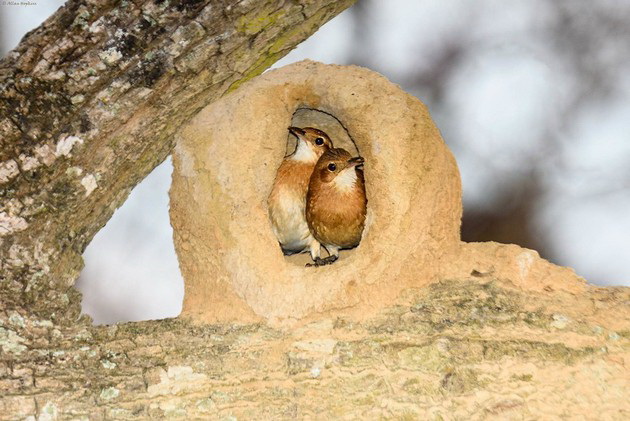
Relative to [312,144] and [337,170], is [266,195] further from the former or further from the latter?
[312,144]

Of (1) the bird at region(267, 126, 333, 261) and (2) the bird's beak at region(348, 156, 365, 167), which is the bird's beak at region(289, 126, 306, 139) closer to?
(1) the bird at region(267, 126, 333, 261)

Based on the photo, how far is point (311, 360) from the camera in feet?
15.1

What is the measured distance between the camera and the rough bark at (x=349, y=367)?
14.6 ft

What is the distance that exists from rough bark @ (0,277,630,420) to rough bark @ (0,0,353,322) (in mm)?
395

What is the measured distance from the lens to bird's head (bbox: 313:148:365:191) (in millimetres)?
6008

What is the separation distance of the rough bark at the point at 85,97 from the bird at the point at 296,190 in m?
1.53

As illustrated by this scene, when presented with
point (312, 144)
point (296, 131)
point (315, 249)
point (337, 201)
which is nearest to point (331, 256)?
point (315, 249)

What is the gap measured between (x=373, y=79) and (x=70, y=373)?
2.55 m

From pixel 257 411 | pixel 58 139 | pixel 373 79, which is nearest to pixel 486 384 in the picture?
pixel 257 411

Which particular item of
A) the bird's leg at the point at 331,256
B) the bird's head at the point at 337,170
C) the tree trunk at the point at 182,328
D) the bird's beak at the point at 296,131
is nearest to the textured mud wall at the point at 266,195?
the tree trunk at the point at 182,328

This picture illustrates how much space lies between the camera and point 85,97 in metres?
4.51

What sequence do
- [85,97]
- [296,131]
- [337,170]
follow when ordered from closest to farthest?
[85,97]
[337,170]
[296,131]

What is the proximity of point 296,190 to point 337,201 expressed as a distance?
0.40 m

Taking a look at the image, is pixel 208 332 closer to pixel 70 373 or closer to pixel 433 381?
pixel 70 373
